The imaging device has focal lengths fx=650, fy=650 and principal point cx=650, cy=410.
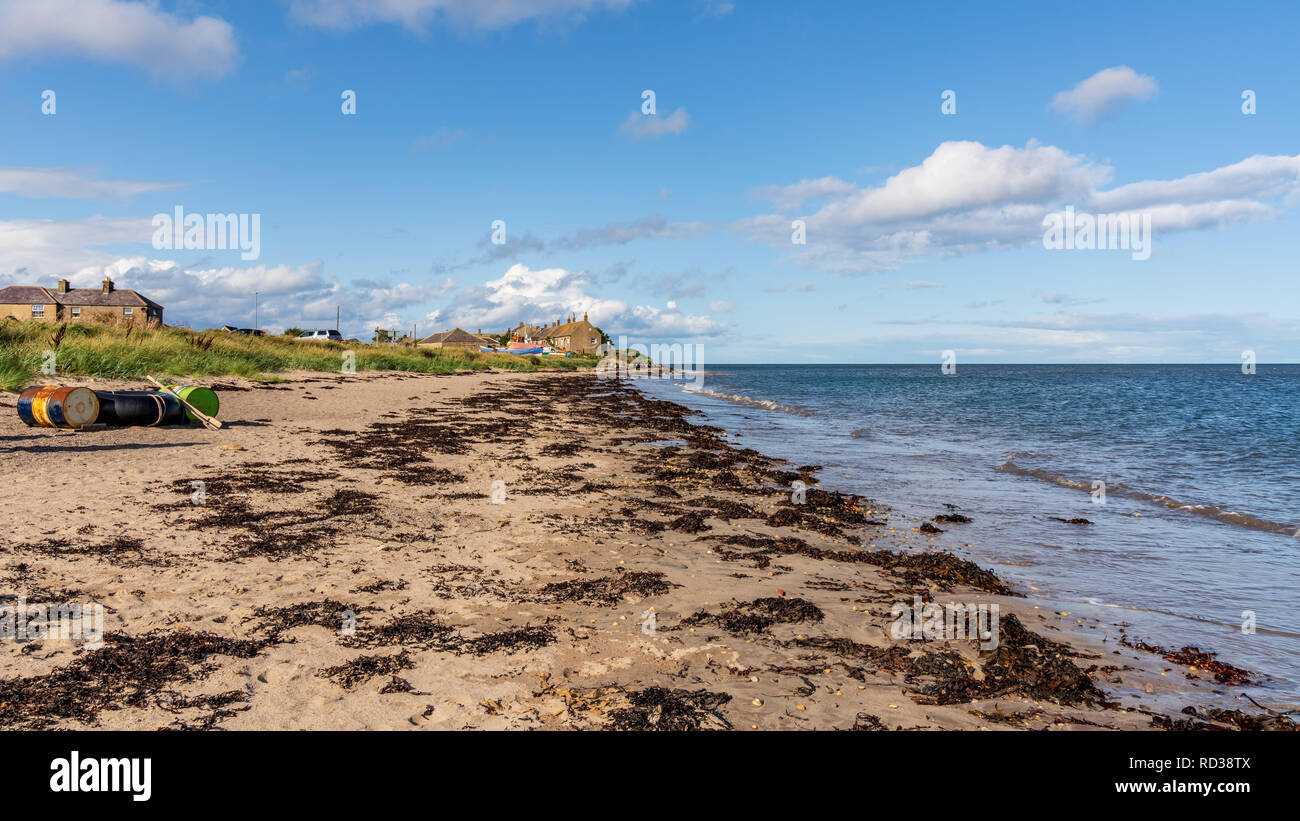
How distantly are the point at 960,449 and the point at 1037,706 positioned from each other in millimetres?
19593

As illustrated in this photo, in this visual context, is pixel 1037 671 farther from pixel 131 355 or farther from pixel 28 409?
pixel 131 355

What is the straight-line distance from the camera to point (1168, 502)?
14.1 meters

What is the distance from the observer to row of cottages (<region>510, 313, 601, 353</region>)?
158 metres

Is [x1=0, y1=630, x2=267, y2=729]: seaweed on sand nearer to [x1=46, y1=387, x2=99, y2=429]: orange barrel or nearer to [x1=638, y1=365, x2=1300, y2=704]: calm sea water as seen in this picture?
[x1=638, y1=365, x2=1300, y2=704]: calm sea water

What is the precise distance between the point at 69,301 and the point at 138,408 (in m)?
90.2

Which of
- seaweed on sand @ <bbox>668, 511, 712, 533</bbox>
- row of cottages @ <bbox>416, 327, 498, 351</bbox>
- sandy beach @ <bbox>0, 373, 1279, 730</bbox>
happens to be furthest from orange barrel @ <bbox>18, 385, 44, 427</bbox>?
row of cottages @ <bbox>416, 327, 498, 351</bbox>

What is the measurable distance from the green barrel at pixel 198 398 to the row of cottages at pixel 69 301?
256 ft

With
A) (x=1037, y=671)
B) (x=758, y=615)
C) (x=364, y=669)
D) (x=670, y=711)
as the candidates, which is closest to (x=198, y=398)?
(x=364, y=669)

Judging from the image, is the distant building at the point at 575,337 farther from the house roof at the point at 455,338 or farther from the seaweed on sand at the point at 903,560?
the seaweed on sand at the point at 903,560

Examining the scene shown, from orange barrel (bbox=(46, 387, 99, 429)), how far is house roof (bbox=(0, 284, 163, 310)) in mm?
84779

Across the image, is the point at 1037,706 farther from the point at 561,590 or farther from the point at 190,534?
the point at 190,534
